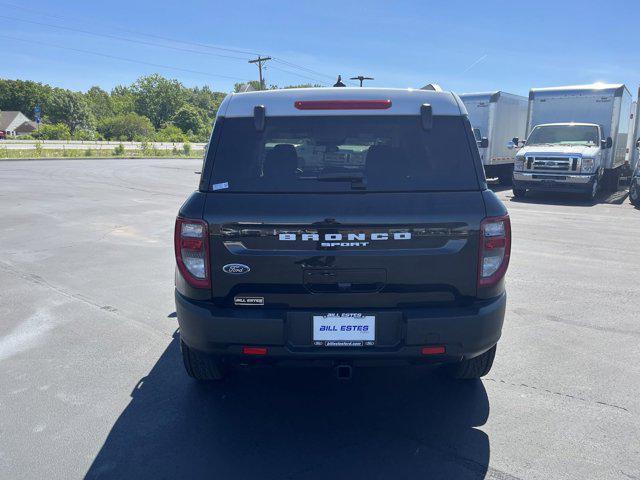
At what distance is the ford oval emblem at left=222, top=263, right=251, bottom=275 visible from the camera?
2.95 metres

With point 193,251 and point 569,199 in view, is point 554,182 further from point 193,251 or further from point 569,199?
point 193,251

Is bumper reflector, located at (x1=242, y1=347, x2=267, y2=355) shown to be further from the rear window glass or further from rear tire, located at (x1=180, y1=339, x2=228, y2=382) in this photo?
the rear window glass

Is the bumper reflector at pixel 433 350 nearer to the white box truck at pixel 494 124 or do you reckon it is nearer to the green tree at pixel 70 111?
the white box truck at pixel 494 124

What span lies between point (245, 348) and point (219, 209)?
0.79m

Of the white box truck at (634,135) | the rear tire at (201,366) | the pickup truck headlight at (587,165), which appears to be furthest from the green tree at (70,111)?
the rear tire at (201,366)

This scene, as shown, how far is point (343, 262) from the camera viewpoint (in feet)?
9.59

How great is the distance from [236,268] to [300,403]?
3.90 feet

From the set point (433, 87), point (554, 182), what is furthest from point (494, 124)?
point (433, 87)

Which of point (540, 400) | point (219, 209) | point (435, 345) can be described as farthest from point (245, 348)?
point (540, 400)

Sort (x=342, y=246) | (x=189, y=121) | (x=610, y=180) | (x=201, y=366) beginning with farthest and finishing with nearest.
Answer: (x=189, y=121) < (x=610, y=180) < (x=201, y=366) < (x=342, y=246)

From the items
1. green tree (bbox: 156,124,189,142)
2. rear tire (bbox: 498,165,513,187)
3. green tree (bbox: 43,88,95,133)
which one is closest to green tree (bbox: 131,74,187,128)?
green tree (bbox: 43,88,95,133)

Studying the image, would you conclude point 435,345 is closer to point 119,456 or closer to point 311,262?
point 311,262

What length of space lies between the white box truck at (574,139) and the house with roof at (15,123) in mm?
107938

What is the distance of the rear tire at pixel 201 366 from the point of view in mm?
3506
